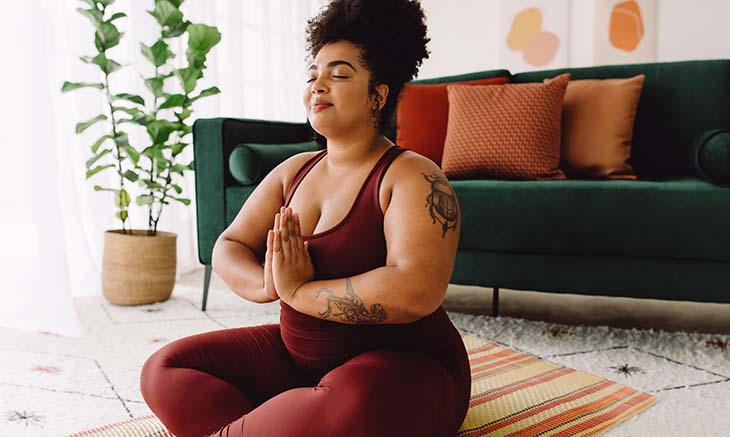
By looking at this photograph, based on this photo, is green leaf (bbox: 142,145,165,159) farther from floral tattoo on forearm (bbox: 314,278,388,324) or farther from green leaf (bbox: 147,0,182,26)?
floral tattoo on forearm (bbox: 314,278,388,324)

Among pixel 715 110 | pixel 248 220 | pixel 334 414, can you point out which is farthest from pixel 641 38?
pixel 334 414

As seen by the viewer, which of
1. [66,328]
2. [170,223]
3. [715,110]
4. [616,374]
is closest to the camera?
[616,374]

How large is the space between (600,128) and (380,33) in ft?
4.96

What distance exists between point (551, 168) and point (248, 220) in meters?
1.32

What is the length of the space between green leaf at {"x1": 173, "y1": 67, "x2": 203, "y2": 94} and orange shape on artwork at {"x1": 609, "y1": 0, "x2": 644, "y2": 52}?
91.2 inches

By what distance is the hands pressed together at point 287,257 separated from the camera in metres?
0.93

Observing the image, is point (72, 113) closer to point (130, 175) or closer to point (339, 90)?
point (130, 175)

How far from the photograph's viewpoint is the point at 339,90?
101 cm

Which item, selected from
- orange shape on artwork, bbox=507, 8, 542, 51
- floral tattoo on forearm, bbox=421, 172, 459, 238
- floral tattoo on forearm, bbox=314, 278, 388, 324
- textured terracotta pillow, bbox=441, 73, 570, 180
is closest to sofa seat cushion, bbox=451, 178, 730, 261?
textured terracotta pillow, bbox=441, 73, 570, 180

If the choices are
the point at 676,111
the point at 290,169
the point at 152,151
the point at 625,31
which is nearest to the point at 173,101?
the point at 152,151

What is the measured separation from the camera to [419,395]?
0.92 metres

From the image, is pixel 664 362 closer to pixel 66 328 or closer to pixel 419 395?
pixel 419 395

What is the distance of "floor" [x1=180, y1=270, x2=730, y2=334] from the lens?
2137 millimetres

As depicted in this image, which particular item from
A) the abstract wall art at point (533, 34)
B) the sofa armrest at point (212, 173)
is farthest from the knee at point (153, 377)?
the abstract wall art at point (533, 34)
